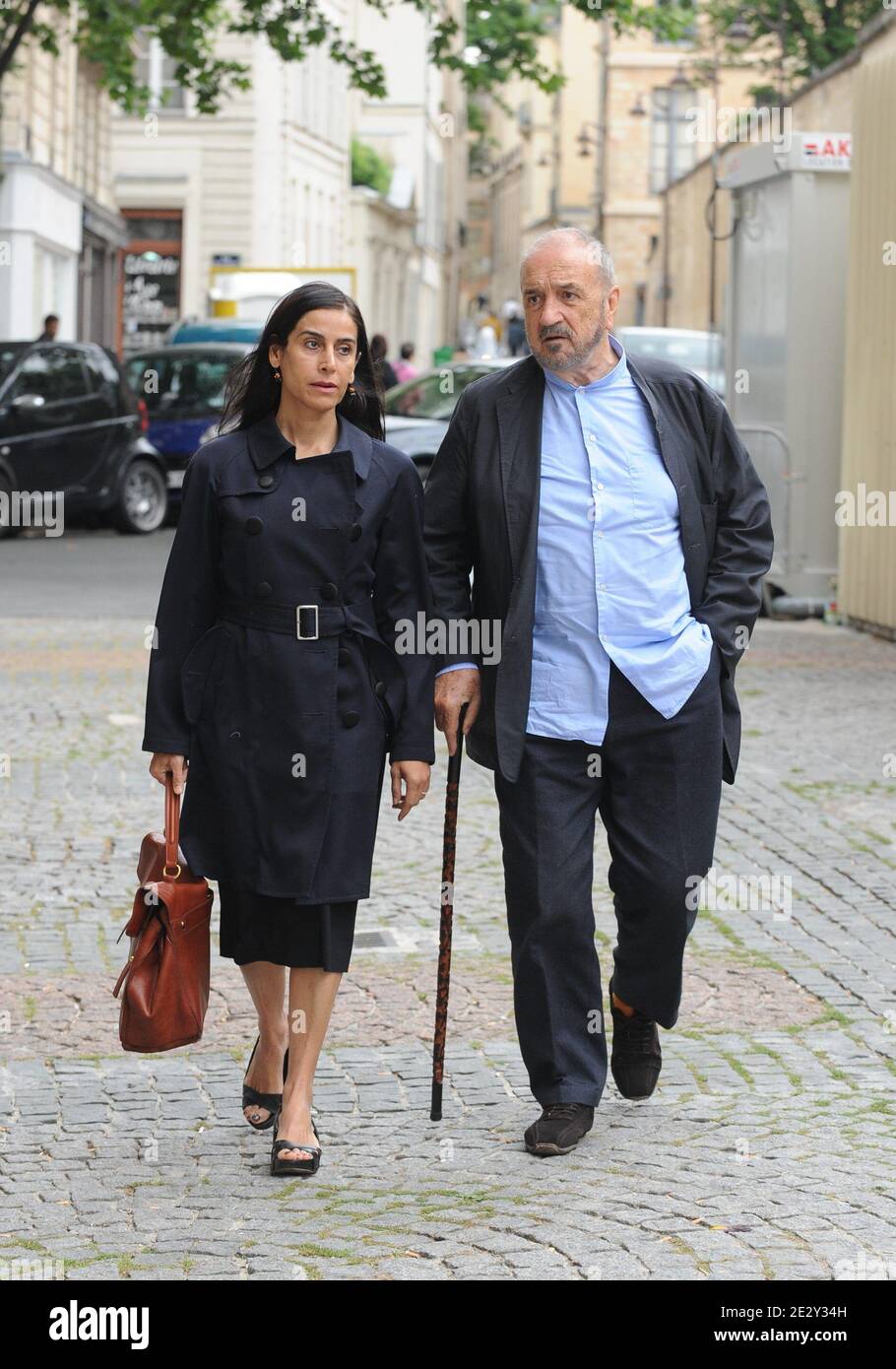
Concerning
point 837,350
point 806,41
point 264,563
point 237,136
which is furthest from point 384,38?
point 264,563

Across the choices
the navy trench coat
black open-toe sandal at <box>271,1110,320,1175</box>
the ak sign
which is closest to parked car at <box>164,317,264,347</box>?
the ak sign

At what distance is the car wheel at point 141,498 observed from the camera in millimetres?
23750

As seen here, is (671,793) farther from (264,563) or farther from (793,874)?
(793,874)

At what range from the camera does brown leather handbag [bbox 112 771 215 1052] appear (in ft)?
15.7

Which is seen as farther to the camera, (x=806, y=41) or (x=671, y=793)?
(x=806, y=41)

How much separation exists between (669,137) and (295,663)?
6130cm

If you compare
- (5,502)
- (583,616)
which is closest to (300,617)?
(583,616)

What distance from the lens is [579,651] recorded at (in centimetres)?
503

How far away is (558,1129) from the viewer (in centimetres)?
503

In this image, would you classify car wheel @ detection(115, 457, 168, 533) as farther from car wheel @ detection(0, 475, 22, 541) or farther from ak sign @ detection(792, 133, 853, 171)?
ak sign @ detection(792, 133, 853, 171)

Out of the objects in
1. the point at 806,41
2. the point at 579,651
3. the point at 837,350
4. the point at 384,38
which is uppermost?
the point at 384,38

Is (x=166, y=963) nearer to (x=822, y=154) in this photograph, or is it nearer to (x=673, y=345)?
(x=822, y=154)

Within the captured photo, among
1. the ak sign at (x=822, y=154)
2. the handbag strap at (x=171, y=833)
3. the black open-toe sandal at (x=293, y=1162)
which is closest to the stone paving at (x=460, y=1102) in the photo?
the black open-toe sandal at (x=293, y=1162)

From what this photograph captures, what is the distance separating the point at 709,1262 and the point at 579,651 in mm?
1367
